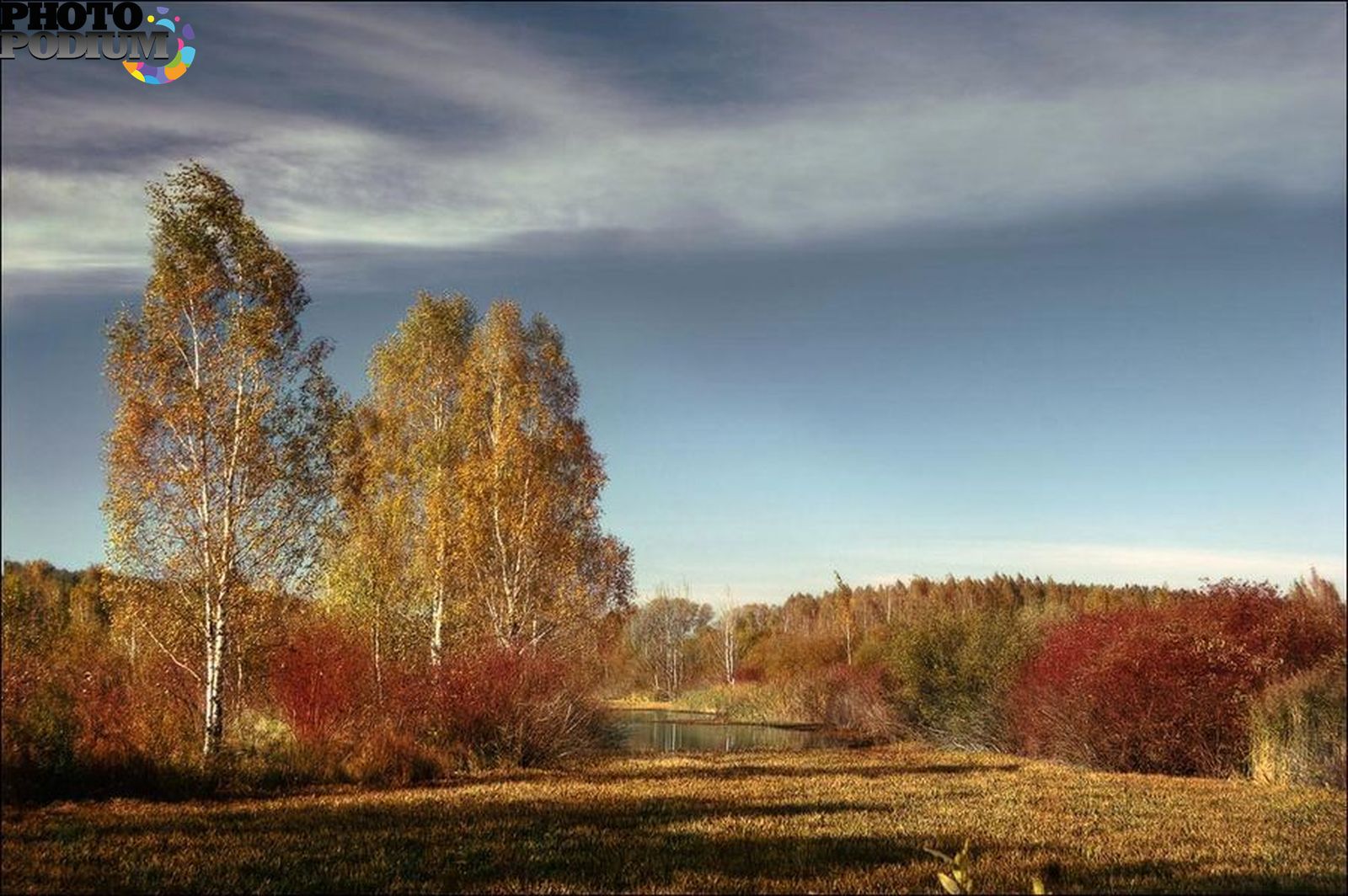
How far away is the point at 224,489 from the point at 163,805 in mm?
6327

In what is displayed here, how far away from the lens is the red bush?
20344mm

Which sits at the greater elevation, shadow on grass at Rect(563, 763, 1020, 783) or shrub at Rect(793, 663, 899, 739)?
shadow on grass at Rect(563, 763, 1020, 783)

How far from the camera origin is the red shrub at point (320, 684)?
18844 millimetres

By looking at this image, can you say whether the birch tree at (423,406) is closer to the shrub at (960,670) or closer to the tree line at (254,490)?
the tree line at (254,490)

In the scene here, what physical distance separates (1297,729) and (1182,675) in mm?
3500

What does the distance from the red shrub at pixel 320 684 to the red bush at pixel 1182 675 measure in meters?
16.2

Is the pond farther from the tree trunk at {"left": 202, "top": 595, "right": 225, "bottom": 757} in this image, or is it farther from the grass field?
the grass field

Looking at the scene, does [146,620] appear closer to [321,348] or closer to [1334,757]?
[321,348]

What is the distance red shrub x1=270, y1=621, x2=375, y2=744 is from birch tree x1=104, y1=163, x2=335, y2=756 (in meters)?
1.32

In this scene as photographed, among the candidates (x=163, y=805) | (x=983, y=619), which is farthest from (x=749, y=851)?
(x=983, y=619)

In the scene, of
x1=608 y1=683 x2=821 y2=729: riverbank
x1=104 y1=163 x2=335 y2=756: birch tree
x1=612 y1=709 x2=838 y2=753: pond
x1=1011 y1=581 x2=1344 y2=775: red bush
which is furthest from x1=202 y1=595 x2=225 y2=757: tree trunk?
x1=608 y1=683 x2=821 y2=729: riverbank

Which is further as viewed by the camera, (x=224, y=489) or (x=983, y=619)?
(x=983, y=619)

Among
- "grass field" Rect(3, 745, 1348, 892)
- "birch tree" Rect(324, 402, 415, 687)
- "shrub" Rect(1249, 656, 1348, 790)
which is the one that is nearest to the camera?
"grass field" Rect(3, 745, 1348, 892)

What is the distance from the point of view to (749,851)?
1014 cm
